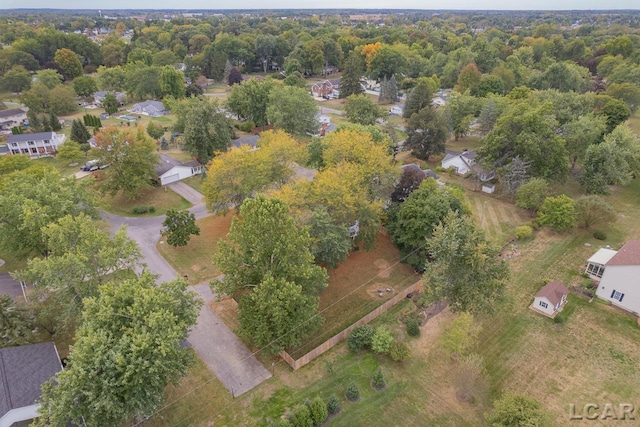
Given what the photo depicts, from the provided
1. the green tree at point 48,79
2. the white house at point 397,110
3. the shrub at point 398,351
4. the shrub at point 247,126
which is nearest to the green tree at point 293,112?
the shrub at point 247,126

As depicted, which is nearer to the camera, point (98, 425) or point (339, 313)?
point (98, 425)

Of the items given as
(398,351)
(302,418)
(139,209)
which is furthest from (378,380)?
(139,209)

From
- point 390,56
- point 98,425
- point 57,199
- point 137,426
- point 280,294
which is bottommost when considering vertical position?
point 137,426

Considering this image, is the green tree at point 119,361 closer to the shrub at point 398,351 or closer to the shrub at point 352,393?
the shrub at point 352,393

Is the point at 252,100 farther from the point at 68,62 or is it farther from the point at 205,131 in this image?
the point at 68,62

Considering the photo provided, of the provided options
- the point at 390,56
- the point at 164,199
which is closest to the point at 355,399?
the point at 164,199

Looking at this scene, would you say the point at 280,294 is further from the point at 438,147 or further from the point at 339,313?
the point at 438,147
